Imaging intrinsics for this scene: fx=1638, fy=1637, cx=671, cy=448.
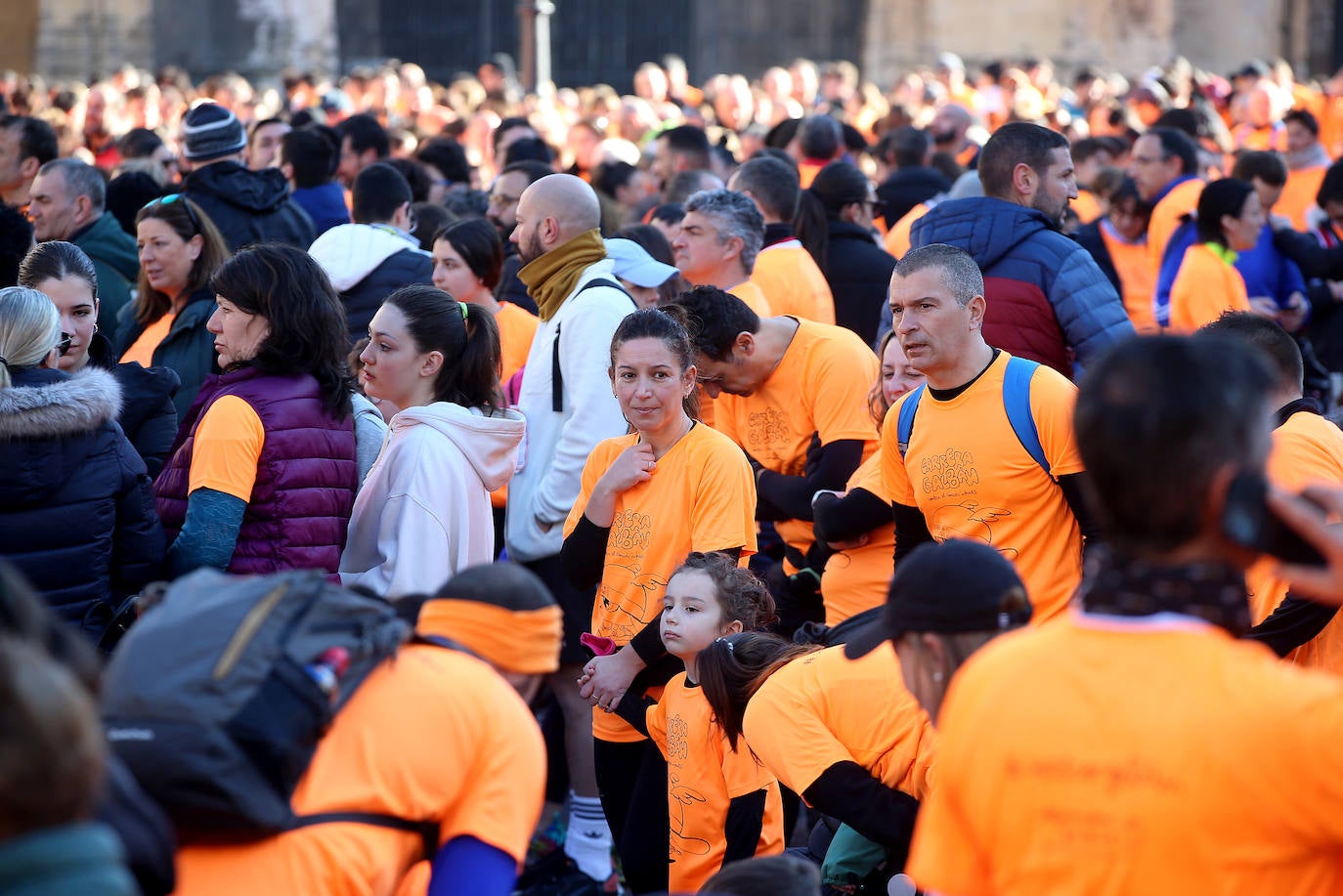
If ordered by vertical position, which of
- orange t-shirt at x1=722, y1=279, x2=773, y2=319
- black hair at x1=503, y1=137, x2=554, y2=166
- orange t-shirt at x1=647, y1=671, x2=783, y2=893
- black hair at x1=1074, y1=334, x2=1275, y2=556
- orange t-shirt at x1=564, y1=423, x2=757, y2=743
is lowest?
orange t-shirt at x1=647, y1=671, x2=783, y2=893

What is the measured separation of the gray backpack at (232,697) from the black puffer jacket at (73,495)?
1.57 metres

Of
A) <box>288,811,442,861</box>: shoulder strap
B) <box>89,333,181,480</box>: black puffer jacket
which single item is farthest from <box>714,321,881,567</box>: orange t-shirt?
<box>288,811,442,861</box>: shoulder strap

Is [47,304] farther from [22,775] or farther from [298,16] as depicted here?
[298,16]

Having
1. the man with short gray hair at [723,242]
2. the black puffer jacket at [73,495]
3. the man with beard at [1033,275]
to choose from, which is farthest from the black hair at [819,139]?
the black puffer jacket at [73,495]

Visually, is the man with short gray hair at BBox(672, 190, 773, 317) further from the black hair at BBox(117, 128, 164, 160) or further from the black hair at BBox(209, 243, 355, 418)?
the black hair at BBox(117, 128, 164, 160)

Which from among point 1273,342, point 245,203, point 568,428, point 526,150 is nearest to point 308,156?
point 245,203

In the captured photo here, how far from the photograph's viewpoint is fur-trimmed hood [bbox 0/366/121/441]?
392 centimetres

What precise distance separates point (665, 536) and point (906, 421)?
0.84m

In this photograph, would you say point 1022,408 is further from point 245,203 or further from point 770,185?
point 245,203

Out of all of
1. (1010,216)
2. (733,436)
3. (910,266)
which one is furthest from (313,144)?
(910,266)

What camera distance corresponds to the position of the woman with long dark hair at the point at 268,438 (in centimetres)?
423

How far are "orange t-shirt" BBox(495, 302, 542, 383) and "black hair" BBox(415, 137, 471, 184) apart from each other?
4.08 meters

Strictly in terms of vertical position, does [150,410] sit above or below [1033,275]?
below

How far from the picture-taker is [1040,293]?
18.3 feet
